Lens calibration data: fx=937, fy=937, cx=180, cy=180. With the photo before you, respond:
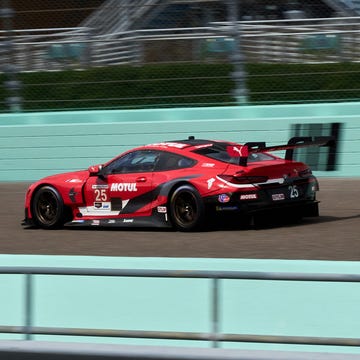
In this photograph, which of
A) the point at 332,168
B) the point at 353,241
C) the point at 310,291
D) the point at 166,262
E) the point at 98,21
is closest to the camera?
the point at 310,291

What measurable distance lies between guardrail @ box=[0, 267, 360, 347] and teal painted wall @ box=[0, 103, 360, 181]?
9.39 m

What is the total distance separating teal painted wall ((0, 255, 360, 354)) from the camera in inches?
179

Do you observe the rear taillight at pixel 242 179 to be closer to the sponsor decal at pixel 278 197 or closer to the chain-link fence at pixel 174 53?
the sponsor decal at pixel 278 197

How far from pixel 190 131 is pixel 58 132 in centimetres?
221

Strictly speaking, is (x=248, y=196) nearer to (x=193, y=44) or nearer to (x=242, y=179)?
(x=242, y=179)

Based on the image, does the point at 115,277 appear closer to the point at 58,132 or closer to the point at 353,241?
the point at 353,241

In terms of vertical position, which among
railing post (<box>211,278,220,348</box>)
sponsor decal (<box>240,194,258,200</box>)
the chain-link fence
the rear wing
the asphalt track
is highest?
the chain-link fence

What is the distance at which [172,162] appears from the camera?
10.5m

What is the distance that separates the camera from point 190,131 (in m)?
14.4

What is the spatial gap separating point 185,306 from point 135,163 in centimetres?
622

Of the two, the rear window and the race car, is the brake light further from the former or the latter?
the rear window

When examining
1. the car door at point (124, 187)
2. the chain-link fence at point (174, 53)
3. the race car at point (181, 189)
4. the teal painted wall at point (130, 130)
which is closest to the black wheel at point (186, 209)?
the race car at point (181, 189)

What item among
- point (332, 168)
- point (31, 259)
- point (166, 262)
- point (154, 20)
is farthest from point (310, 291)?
point (154, 20)

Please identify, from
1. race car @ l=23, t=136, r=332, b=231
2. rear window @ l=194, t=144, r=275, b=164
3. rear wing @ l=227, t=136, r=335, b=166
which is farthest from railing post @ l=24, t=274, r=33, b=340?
rear window @ l=194, t=144, r=275, b=164
